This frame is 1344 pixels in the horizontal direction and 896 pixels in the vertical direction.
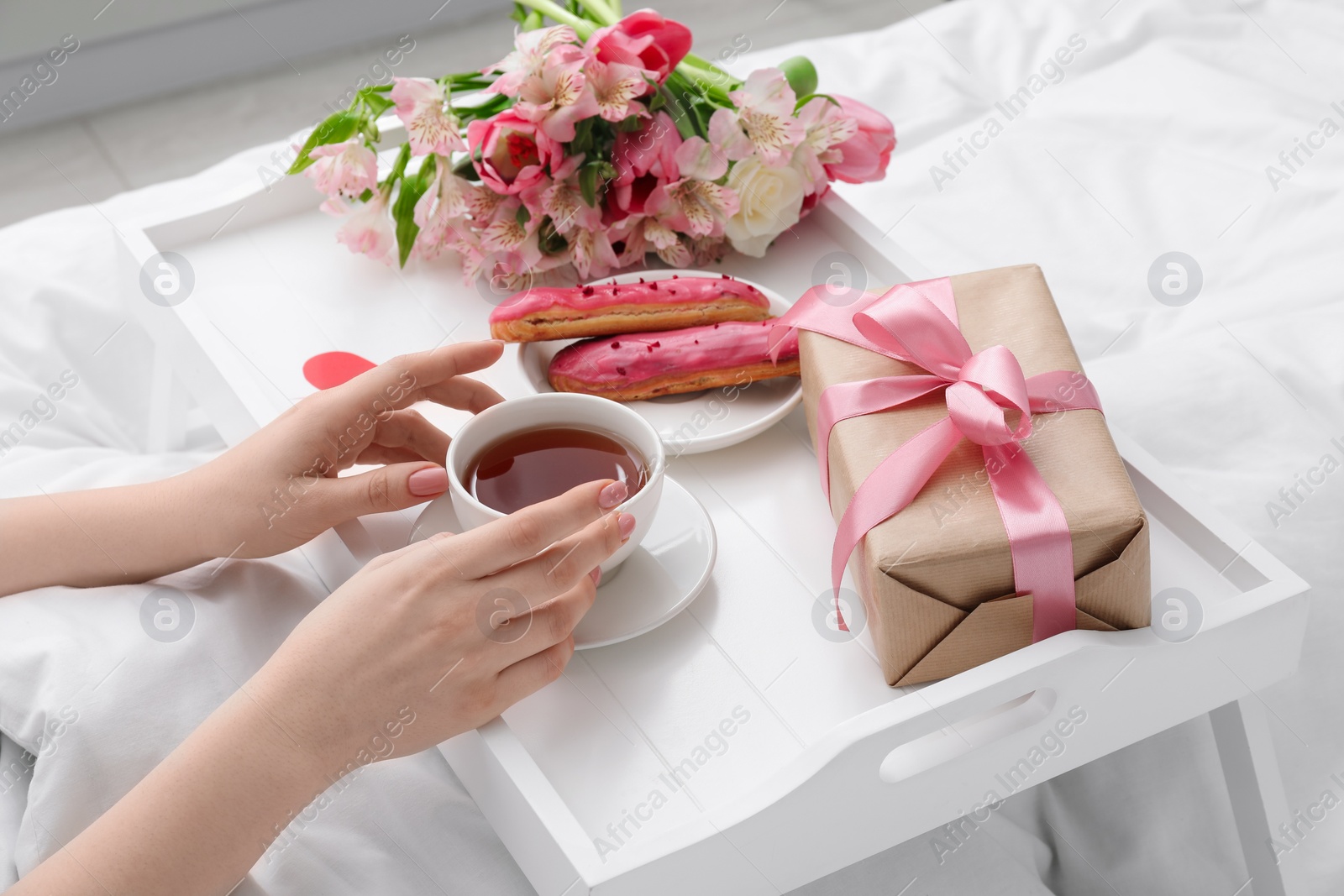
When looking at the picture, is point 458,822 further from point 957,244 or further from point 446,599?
point 957,244

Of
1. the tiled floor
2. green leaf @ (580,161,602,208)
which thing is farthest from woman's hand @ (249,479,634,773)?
the tiled floor

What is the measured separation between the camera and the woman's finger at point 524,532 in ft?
2.16

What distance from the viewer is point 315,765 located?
0.67 m

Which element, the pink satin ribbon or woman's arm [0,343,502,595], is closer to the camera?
the pink satin ribbon

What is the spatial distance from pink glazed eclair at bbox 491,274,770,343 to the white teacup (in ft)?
0.62

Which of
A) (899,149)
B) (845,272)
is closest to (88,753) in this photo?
(845,272)

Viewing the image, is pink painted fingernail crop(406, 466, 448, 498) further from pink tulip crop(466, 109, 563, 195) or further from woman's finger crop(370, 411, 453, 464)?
pink tulip crop(466, 109, 563, 195)

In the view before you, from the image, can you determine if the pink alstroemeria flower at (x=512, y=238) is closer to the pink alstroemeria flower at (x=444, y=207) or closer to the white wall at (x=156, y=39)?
the pink alstroemeria flower at (x=444, y=207)

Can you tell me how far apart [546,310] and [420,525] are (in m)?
0.25

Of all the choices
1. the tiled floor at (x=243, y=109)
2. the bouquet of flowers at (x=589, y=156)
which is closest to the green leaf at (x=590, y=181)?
the bouquet of flowers at (x=589, y=156)

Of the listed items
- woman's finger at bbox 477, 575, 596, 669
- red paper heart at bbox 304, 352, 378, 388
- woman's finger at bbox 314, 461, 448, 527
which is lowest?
woman's finger at bbox 477, 575, 596, 669

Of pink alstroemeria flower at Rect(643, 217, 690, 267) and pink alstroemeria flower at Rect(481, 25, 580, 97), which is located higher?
pink alstroemeria flower at Rect(481, 25, 580, 97)

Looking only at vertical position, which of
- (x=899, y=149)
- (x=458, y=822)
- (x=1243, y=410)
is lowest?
(x=1243, y=410)

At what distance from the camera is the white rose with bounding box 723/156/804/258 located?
106cm
